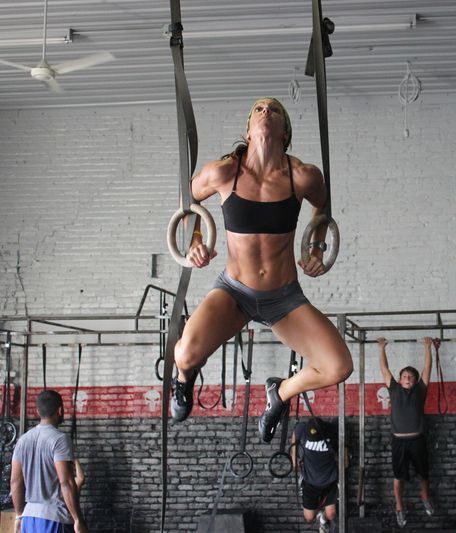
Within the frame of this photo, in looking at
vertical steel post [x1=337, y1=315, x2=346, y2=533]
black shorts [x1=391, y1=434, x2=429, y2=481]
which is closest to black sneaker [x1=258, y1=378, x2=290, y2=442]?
vertical steel post [x1=337, y1=315, x2=346, y2=533]

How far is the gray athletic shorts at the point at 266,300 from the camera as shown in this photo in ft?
12.3

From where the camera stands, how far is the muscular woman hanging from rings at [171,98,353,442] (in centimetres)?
366

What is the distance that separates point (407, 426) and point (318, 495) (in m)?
1.18

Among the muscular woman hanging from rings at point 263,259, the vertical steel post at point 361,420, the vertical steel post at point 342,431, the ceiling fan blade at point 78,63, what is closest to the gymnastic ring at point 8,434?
the vertical steel post at point 342,431

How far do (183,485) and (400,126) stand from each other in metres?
4.71

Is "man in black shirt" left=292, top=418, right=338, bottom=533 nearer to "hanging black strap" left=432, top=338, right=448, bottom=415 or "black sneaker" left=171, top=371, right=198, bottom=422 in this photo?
"hanging black strap" left=432, top=338, right=448, bottom=415

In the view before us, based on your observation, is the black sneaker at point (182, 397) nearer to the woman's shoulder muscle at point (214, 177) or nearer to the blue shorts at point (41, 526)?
the woman's shoulder muscle at point (214, 177)

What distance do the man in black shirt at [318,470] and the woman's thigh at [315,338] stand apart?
187 inches

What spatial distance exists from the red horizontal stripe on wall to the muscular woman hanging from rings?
5.28 m

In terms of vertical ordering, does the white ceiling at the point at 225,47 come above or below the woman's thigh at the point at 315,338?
above

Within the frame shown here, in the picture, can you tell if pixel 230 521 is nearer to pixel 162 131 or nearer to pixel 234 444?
pixel 234 444

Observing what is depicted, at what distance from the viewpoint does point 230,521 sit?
8.48 m

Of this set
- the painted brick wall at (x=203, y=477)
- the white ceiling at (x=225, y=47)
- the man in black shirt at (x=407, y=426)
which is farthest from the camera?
the painted brick wall at (x=203, y=477)

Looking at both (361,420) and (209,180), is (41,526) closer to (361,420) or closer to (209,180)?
(209,180)
